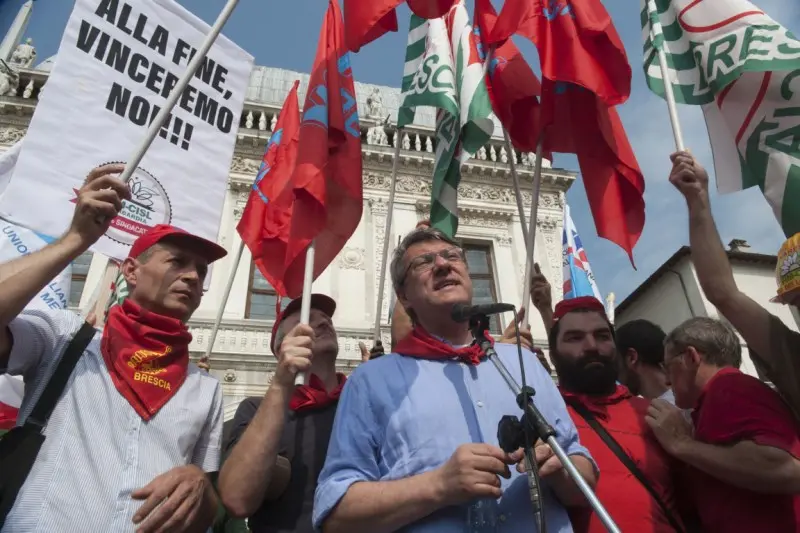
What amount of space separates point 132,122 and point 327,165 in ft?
4.37

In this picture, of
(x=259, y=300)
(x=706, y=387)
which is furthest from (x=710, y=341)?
(x=259, y=300)

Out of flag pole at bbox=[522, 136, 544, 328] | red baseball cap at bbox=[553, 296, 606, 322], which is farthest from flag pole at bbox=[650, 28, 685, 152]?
red baseball cap at bbox=[553, 296, 606, 322]

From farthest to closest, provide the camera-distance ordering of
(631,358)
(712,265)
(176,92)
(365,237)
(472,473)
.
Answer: (365,237), (631,358), (176,92), (712,265), (472,473)

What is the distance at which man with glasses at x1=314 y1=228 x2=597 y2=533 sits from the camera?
1.51 m

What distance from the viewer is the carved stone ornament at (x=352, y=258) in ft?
38.4

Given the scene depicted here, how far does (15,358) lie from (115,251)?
167 centimetres

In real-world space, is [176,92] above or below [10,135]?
below

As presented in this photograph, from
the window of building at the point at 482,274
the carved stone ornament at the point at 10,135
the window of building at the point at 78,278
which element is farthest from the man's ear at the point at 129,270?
the carved stone ornament at the point at 10,135

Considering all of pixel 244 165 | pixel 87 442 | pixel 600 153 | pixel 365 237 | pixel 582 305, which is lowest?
pixel 87 442

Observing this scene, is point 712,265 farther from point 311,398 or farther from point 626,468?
point 311,398

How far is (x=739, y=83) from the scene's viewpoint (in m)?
2.99

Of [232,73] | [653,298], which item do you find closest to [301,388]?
[232,73]

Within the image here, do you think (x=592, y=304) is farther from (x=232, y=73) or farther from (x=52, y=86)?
(x=52, y=86)

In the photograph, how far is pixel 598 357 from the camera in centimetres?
267
